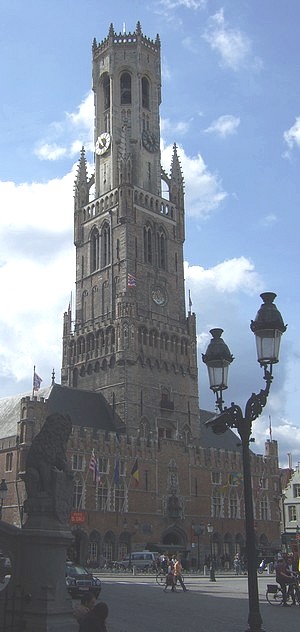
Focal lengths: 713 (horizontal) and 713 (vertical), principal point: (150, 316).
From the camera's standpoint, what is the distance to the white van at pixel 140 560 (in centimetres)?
5342

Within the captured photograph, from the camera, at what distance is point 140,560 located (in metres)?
54.4

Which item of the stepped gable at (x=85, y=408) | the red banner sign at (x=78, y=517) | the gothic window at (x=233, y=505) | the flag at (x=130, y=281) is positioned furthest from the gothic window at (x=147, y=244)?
the red banner sign at (x=78, y=517)

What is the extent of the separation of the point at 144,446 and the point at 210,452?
9757 millimetres

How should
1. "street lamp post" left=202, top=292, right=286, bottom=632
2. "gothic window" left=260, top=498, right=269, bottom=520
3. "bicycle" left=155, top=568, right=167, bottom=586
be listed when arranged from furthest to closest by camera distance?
"gothic window" left=260, top=498, right=269, bottom=520 → "bicycle" left=155, top=568, right=167, bottom=586 → "street lamp post" left=202, top=292, right=286, bottom=632

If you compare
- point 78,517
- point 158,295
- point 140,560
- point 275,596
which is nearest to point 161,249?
point 158,295

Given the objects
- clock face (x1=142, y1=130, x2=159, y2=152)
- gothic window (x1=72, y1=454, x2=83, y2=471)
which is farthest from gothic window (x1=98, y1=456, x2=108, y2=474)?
clock face (x1=142, y1=130, x2=159, y2=152)

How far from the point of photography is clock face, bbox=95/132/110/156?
79394 millimetres

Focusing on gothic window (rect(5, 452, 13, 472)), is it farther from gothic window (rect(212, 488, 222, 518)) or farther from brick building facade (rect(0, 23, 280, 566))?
gothic window (rect(212, 488, 222, 518))

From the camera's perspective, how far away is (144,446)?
64.9 meters

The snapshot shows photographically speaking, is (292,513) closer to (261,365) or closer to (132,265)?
(132,265)

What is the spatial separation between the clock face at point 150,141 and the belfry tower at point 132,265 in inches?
4.5

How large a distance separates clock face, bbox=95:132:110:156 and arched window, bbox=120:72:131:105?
14.6 ft

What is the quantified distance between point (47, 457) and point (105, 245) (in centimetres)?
6012

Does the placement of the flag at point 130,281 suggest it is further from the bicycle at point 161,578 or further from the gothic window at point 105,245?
the bicycle at point 161,578
